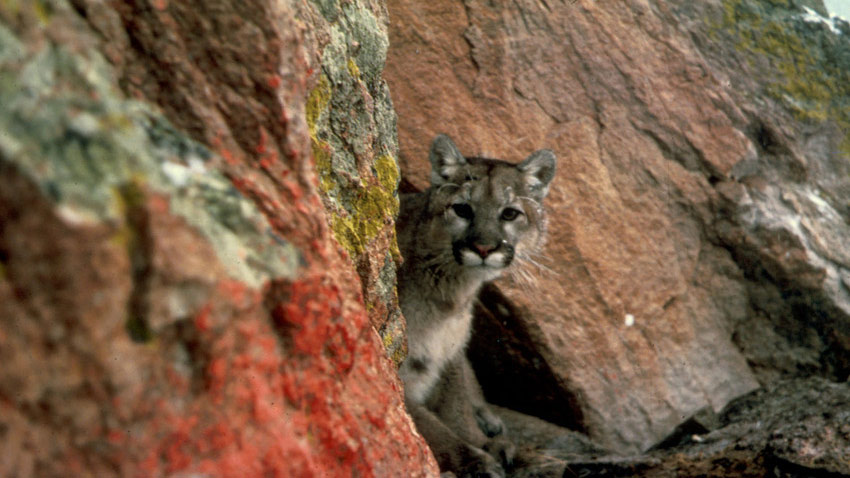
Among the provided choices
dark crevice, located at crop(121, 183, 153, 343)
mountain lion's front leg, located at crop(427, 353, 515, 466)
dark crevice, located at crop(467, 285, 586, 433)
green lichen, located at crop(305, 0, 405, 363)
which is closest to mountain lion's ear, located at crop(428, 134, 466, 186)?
dark crevice, located at crop(467, 285, 586, 433)

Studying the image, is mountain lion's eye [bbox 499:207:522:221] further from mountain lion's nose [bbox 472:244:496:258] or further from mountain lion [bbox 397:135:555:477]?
mountain lion's nose [bbox 472:244:496:258]

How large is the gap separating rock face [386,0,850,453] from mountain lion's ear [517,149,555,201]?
0.35 meters

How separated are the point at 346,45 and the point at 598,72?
352cm

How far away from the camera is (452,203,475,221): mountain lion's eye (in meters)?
5.77

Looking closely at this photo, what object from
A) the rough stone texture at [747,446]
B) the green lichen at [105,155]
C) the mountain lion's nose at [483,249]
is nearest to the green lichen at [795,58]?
the rough stone texture at [747,446]

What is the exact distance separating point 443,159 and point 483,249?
877 mm

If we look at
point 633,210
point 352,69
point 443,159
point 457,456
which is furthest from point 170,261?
point 633,210

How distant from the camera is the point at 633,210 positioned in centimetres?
653

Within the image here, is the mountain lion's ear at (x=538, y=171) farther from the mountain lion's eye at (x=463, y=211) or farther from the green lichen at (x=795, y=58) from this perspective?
the green lichen at (x=795, y=58)

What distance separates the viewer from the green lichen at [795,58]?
7059 mm

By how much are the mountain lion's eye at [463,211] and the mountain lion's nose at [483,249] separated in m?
0.40

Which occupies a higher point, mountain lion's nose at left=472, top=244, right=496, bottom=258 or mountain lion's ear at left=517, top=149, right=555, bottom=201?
mountain lion's ear at left=517, top=149, right=555, bottom=201

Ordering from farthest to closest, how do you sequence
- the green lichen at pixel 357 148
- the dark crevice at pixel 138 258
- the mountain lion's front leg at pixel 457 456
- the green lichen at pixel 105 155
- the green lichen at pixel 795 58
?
the green lichen at pixel 795 58, the mountain lion's front leg at pixel 457 456, the green lichen at pixel 357 148, the dark crevice at pixel 138 258, the green lichen at pixel 105 155

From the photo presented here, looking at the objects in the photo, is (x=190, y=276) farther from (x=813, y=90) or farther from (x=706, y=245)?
(x=813, y=90)
